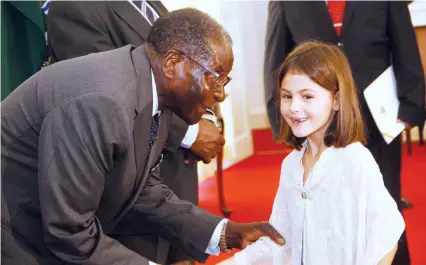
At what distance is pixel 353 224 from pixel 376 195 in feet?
0.35

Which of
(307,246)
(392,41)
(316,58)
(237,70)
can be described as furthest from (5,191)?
(237,70)

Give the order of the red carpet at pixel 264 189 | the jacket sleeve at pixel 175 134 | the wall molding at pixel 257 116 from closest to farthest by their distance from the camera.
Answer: the jacket sleeve at pixel 175 134, the red carpet at pixel 264 189, the wall molding at pixel 257 116

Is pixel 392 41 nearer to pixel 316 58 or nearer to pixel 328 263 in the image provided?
pixel 316 58

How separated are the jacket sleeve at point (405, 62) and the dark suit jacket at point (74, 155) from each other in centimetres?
136

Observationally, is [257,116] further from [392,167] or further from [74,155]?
[74,155]

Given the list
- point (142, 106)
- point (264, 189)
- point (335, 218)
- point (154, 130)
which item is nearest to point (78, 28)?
point (154, 130)

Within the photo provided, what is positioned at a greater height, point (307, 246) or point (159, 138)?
point (159, 138)

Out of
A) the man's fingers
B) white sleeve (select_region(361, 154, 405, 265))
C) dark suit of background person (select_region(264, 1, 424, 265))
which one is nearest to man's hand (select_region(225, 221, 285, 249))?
the man's fingers

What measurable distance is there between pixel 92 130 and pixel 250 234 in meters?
0.66

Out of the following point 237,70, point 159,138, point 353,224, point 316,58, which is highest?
point 316,58

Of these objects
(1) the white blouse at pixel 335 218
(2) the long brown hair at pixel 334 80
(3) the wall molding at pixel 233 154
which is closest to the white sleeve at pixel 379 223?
(1) the white blouse at pixel 335 218

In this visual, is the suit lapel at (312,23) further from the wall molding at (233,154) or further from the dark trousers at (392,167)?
the wall molding at (233,154)

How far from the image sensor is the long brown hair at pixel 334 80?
178cm

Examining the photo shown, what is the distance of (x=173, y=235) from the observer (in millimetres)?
1931
